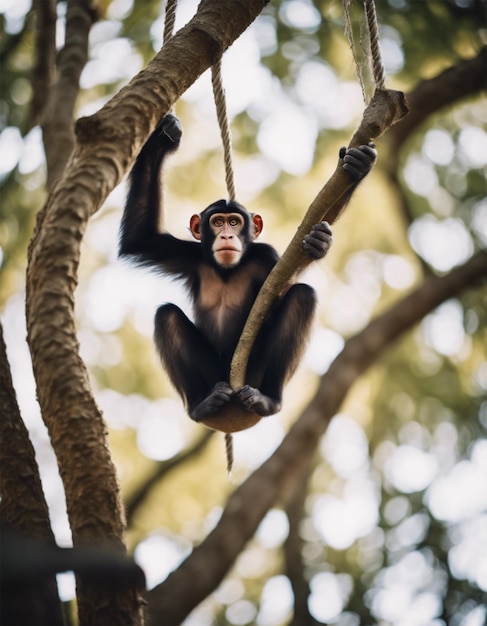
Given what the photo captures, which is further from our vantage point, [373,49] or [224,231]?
[224,231]

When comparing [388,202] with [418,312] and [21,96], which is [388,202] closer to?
[418,312]

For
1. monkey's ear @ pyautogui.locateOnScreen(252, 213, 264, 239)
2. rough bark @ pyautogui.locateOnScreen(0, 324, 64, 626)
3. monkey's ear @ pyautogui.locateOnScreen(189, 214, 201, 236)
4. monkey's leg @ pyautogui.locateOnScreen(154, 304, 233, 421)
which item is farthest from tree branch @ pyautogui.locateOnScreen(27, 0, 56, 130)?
rough bark @ pyautogui.locateOnScreen(0, 324, 64, 626)

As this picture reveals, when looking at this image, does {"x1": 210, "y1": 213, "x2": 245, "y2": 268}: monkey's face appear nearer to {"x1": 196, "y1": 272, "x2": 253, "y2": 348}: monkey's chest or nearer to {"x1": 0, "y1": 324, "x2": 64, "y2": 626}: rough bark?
{"x1": 196, "y1": 272, "x2": 253, "y2": 348}: monkey's chest

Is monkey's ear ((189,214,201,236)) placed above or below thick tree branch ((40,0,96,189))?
below

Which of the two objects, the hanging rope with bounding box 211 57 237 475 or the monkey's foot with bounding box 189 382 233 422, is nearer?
the hanging rope with bounding box 211 57 237 475

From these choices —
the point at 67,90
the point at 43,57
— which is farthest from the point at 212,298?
the point at 43,57

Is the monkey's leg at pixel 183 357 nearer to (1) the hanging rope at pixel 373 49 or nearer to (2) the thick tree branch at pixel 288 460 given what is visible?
(2) the thick tree branch at pixel 288 460

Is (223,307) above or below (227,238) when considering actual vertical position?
below

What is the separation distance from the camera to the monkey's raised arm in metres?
6.07

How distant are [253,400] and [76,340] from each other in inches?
86.9

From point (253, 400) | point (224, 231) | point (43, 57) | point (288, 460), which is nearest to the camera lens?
point (253, 400)

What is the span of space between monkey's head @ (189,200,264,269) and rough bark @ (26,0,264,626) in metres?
2.26

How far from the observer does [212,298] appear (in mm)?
6250

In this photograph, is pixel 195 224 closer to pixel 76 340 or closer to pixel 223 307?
pixel 223 307
